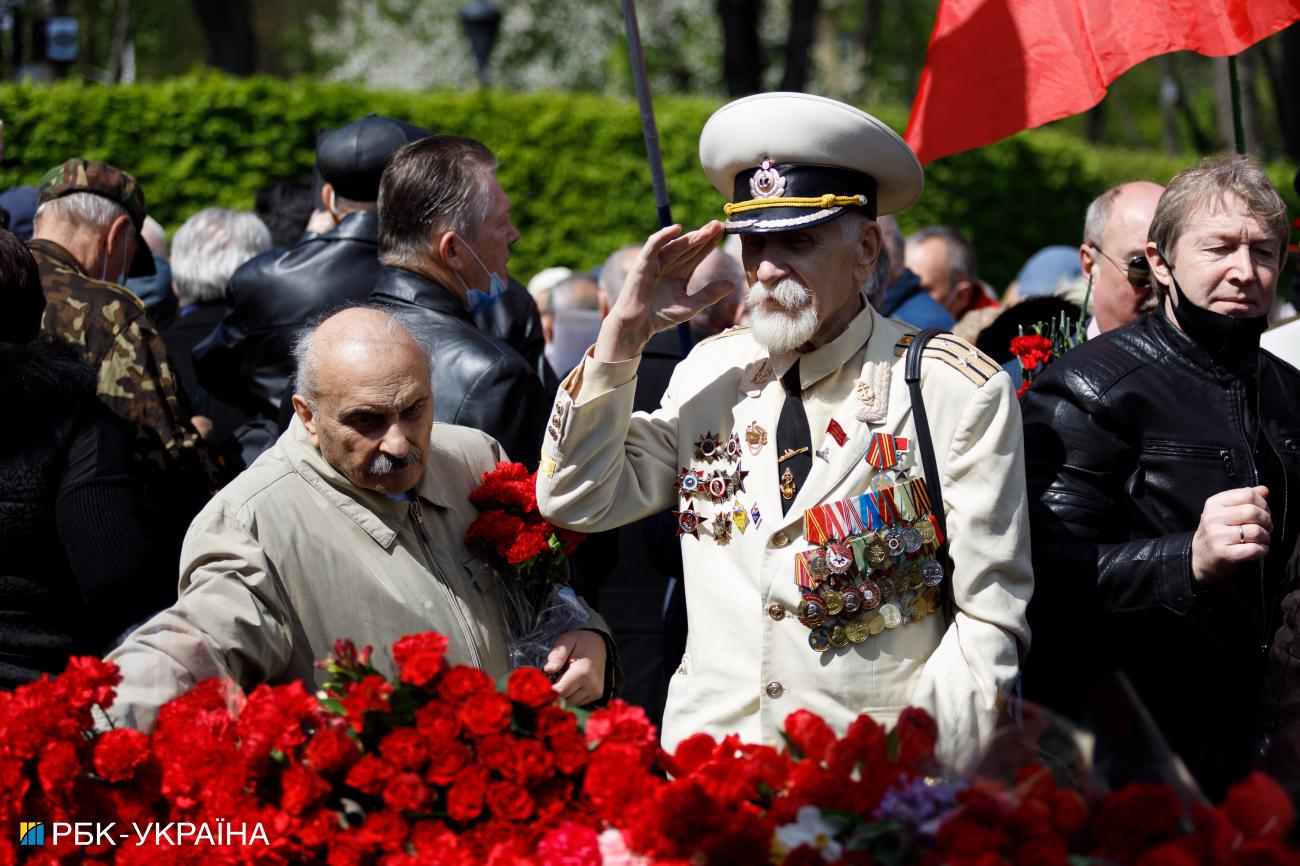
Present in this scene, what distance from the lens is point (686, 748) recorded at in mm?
2529

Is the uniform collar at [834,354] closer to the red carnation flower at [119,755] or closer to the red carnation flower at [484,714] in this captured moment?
the red carnation flower at [484,714]

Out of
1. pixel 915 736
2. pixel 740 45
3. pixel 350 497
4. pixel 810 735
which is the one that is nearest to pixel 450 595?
pixel 350 497

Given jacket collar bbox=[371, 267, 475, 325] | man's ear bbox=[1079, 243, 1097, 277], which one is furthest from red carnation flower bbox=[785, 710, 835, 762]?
man's ear bbox=[1079, 243, 1097, 277]

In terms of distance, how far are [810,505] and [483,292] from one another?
5.35ft

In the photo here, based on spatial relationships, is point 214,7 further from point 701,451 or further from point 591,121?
point 701,451

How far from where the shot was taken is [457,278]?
4410 millimetres

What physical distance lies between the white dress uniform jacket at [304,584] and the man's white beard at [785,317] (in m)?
0.82

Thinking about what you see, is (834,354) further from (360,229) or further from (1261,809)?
(360,229)

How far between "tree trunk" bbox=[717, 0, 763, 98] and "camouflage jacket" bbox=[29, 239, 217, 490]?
17258 mm

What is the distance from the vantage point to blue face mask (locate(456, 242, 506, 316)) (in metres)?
4.41

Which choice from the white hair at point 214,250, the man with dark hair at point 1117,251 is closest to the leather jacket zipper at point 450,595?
the man with dark hair at point 1117,251

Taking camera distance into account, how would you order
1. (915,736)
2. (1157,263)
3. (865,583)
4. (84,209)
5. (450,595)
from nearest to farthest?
(915,736), (865,583), (450,595), (1157,263), (84,209)

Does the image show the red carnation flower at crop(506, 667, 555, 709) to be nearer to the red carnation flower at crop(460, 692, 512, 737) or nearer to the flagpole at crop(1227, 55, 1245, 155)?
the red carnation flower at crop(460, 692, 512, 737)

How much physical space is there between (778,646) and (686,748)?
666mm
